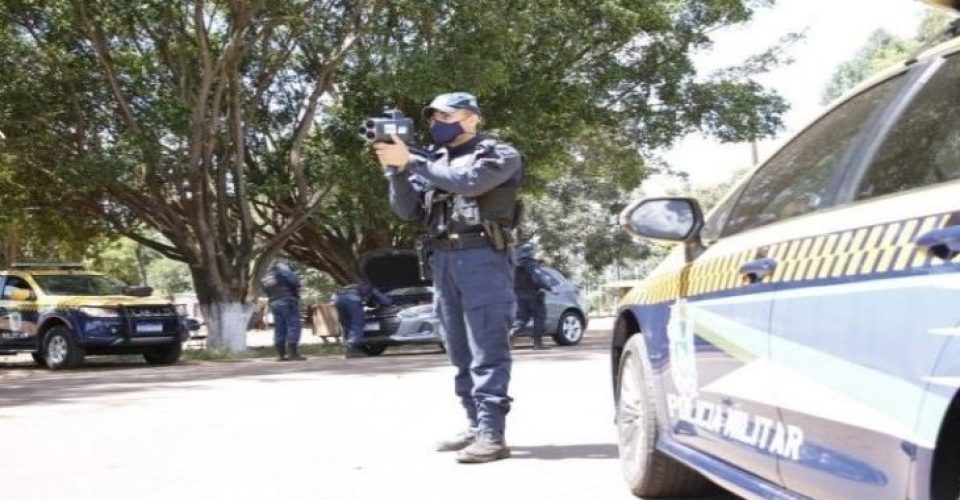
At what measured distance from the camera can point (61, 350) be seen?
1661 centimetres

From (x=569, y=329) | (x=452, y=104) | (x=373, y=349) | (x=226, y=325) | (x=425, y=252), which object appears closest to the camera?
(x=452, y=104)

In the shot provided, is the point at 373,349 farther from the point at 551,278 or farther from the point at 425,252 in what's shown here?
the point at 425,252

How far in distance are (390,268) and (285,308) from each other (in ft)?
11.9

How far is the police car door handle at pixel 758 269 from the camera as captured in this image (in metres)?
3.07

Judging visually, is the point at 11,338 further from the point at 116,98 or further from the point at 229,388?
the point at 229,388

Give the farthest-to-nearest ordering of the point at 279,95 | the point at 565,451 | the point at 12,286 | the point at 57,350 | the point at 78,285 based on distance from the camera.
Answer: the point at 279,95, the point at 78,285, the point at 12,286, the point at 57,350, the point at 565,451

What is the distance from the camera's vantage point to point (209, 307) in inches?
808

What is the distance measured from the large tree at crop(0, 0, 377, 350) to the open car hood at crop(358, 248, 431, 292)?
231cm

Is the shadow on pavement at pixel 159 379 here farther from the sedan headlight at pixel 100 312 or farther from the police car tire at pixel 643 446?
the police car tire at pixel 643 446

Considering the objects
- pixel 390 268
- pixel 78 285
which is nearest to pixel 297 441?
pixel 78 285

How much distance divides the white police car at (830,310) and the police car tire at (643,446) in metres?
0.06

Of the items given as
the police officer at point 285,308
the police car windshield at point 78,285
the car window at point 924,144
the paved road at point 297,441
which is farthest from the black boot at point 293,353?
the car window at point 924,144

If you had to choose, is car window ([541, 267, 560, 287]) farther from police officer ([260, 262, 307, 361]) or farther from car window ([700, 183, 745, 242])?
car window ([700, 183, 745, 242])

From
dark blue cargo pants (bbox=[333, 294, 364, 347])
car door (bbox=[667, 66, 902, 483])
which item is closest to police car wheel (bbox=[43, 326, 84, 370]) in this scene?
dark blue cargo pants (bbox=[333, 294, 364, 347])
